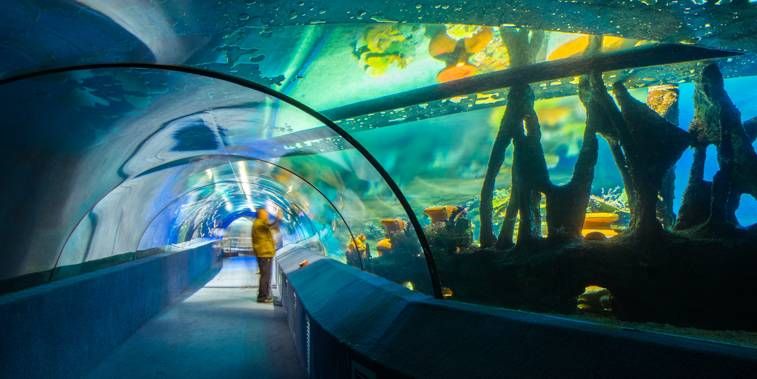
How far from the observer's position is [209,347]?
5398mm

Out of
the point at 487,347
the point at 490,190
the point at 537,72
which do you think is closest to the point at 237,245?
the point at 490,190

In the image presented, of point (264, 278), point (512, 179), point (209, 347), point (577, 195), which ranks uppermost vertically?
point (512, 179)

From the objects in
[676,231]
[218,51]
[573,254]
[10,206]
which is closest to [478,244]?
[573,254]

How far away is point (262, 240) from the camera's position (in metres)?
9.44

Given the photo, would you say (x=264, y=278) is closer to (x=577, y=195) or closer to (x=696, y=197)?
(x=577, y=195)

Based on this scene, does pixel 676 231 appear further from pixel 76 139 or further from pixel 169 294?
pixel 169 294

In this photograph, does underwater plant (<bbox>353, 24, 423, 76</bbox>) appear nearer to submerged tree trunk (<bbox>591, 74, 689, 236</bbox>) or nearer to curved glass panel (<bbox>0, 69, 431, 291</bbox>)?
curved glass panel (<bbox>0, 69, 431, 291</bbox>)

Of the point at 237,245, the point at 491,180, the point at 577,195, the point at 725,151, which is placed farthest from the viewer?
the point at 237,245

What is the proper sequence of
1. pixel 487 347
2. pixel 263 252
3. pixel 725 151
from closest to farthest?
pixel 487 347, pixel 725 151, pixel 263 252

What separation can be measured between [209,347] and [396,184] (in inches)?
151

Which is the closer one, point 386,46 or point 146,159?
point 386,46

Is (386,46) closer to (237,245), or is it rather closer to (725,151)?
(725,151)

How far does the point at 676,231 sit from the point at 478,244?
8.86ft

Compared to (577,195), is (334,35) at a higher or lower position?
higher
